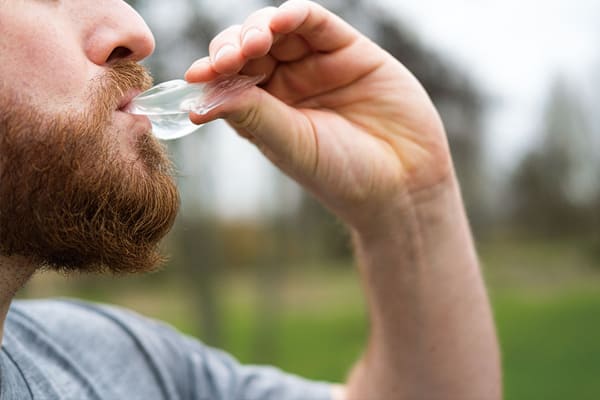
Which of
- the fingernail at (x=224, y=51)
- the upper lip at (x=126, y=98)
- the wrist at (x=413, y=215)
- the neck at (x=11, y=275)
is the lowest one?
the wrist at (x=413, y=215)

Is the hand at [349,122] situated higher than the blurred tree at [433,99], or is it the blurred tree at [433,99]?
the hand at [349,122]

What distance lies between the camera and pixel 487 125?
763 centimetres

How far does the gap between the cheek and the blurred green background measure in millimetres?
2657

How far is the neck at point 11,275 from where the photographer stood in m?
1.53

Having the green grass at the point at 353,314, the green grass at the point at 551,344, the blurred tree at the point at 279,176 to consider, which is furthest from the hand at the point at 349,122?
the green grass at the point at 551,344

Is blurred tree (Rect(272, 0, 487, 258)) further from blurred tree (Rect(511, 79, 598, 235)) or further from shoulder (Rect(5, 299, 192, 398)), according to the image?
shoulder (Rect(5, 299, 192, 398))

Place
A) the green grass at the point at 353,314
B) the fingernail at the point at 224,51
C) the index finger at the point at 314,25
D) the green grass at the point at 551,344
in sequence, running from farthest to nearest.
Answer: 1. the green grass at the point at 353,314
2. the green grass at the point at 551,344
3. the index finger at the point at 314,25
4. the fingernail at the point at 224,51

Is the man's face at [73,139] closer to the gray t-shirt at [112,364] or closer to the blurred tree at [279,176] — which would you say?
the gray t-shirt at [112,364]

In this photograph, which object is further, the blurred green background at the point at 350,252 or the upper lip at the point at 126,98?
the blurred green background at the point at 350,252

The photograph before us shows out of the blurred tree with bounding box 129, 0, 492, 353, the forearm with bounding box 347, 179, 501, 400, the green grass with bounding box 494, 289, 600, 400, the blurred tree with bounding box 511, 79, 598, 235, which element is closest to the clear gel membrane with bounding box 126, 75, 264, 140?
the forearm with bounding box 347, 179, 501, 400

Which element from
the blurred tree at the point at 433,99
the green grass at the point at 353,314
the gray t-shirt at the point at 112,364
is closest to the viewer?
the gray t-shirt at the point at 112,364

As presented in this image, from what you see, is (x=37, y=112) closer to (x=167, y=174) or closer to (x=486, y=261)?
(x=167, y=174)

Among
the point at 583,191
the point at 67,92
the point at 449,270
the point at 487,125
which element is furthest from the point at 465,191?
the point at 67,92

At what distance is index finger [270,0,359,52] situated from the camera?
4.79 feet
